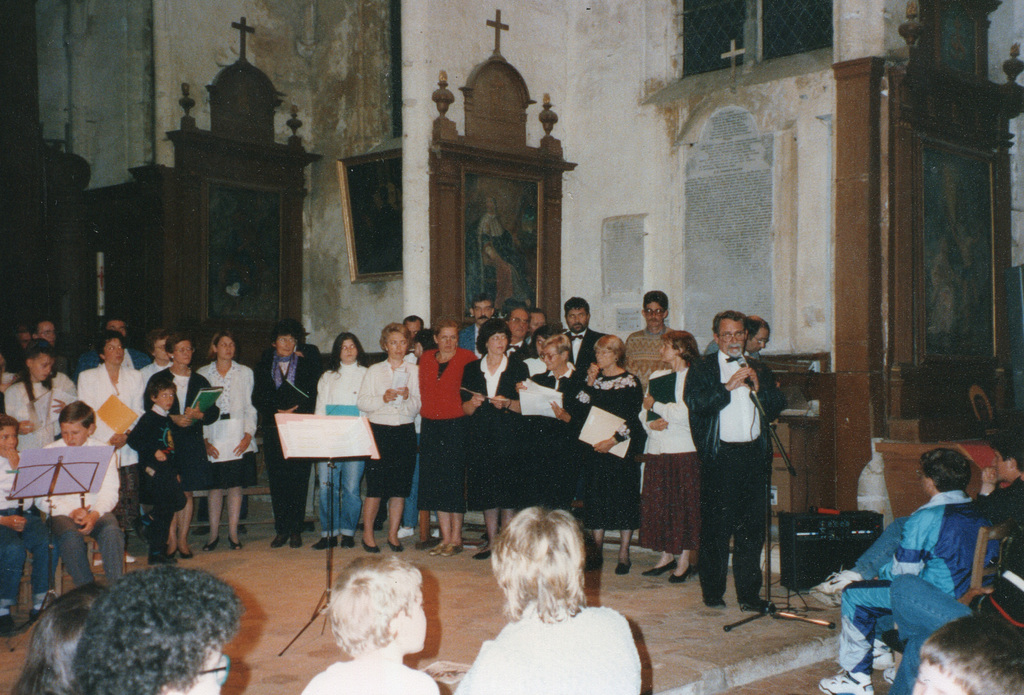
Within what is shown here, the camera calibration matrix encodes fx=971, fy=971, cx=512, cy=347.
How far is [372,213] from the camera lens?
11.5 m

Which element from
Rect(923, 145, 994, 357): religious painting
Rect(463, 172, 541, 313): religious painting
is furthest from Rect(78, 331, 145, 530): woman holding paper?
Rect(923, 145, 994, 357): religious painting

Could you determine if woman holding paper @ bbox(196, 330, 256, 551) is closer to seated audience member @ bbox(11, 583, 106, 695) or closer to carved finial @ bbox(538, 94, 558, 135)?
carved finial @ bbox(538, 94, 558, 135)

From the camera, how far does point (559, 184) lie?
1030cm

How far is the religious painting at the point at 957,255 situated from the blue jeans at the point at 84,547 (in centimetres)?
637

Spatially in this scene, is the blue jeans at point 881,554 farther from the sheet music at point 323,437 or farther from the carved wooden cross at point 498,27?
the carved wooden cross at point 498,27

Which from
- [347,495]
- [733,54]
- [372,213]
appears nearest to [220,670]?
[347,495]

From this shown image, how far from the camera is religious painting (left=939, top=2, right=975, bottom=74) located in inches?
328

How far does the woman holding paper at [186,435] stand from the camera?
6.92 metres

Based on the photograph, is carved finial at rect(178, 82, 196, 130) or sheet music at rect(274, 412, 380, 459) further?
carved finial at rect(178, 82, 196, 130)

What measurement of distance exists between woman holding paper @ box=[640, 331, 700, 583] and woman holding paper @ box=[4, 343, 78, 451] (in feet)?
13.4

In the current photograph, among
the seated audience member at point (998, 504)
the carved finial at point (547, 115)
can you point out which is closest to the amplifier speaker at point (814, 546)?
the seated audience member at point (998, 504)

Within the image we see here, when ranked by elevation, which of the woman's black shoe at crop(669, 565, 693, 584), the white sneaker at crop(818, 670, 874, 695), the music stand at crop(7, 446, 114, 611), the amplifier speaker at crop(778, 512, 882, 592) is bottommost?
the white sneaker at crop(818, 670, 874, 695)

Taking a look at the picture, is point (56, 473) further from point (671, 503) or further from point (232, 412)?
point (671, 503)

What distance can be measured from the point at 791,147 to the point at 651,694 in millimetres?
5798
